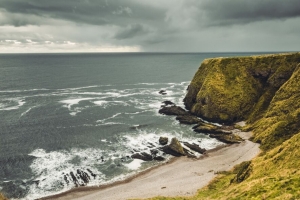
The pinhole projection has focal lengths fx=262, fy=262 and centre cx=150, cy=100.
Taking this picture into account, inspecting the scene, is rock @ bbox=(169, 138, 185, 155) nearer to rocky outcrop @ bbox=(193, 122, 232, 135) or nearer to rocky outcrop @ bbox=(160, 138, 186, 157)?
rocky outcrop @ bbox=(160, 138, 186, 157)

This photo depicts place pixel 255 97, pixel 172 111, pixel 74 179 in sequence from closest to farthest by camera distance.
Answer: pixel 74 179 < pixel 255 97 < pixel 172 111

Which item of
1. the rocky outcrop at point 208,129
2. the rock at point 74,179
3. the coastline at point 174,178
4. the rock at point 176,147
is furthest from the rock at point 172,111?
the rock at point 74,179

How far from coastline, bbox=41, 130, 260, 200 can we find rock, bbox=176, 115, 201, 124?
73.4 ft

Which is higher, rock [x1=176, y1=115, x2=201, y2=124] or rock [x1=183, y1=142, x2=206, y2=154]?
rock [x1=176, y1=115, x2=201, y2=124]

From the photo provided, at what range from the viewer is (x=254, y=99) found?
105m

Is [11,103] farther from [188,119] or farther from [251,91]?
[251,91]

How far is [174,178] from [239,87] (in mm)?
61340

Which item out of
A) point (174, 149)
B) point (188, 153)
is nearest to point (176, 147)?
point (174, 149)

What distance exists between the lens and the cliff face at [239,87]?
100m

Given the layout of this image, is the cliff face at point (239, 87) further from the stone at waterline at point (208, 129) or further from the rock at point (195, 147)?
the rock at point (195, 147)

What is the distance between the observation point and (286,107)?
8444 cm

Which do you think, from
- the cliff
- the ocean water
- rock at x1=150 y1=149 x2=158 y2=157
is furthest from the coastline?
the cliff

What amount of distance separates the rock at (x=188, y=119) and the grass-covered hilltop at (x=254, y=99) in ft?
14.8

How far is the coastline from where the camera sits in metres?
55.9
